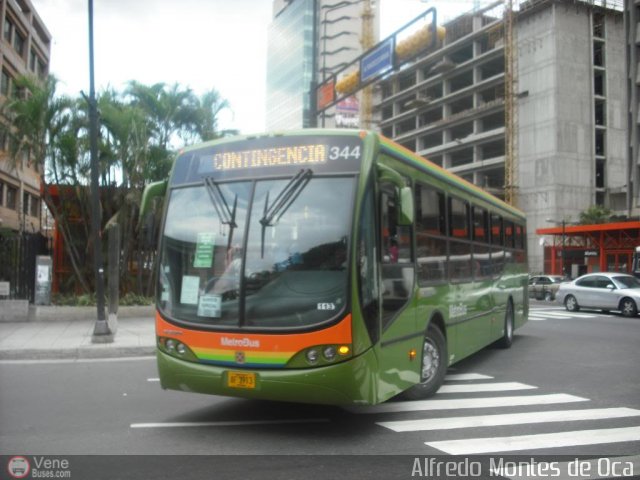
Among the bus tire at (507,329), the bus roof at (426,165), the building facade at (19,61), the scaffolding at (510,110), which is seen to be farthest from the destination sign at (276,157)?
the scaffolding at (510,110)

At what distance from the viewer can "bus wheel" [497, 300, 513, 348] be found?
13.0 metres

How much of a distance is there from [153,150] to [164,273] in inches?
498

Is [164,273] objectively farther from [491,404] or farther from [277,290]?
[491,404]

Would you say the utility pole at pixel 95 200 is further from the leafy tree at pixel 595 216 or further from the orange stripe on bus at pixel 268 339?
the leafy tree at pixel 595 216

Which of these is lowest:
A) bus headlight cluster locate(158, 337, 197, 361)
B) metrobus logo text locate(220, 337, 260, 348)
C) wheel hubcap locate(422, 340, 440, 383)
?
wheel hubcap locate(422, 340, 440, 383)

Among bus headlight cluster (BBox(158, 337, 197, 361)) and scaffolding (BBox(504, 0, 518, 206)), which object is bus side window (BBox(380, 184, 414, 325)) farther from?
scaffolding (BBox(504, 0, 518, 206))

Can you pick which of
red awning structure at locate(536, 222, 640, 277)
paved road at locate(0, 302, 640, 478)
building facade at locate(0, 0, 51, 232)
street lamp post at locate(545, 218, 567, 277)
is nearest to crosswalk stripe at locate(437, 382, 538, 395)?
paved road at locate(0, 302, 640, 478)

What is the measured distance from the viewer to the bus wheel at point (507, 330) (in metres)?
Answer: 13.0

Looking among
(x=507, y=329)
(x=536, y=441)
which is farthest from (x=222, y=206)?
(x=507, y=329)

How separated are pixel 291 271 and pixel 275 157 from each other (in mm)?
1288

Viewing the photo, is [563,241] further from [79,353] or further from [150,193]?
[150,193]

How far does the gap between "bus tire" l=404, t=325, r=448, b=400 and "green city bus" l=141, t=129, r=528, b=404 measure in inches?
18.2

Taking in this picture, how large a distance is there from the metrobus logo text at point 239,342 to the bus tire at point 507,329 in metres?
8.08

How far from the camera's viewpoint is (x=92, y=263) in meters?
19.4
